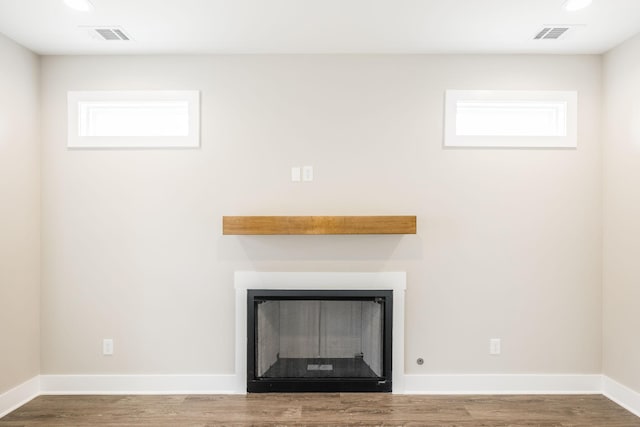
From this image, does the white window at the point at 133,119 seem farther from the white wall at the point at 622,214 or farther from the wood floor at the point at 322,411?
the white wall at the point at 622,214

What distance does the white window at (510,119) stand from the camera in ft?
11.8

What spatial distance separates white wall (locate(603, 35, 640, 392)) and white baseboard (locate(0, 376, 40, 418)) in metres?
4.22

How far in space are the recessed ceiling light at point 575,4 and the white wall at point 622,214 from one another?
2.47 feet

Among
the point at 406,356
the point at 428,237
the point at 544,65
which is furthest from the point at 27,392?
the point at 544,65

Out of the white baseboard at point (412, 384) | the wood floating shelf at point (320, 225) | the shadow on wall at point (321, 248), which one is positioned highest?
the wood floating shelf at point (320, 225)

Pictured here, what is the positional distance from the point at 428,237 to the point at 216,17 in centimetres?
212

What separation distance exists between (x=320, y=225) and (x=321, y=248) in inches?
11.0

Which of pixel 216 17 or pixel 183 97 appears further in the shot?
pixel 183 97

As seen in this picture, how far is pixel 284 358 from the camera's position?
12.0 ft

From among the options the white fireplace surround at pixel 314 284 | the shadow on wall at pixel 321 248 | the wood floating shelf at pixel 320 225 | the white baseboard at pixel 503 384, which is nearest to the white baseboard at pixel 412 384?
the white baseboard at pixel 503 384

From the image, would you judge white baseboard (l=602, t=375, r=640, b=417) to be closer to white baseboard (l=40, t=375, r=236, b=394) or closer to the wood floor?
the wood floor

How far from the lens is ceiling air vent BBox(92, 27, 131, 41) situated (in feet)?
10.2

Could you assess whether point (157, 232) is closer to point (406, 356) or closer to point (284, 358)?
point (284, 358)

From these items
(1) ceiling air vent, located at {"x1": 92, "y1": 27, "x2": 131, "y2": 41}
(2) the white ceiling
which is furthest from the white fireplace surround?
(1) ceiling air vent, located at {"x1": 92, "y1": 27, "x2": 131, "y2": 41}
